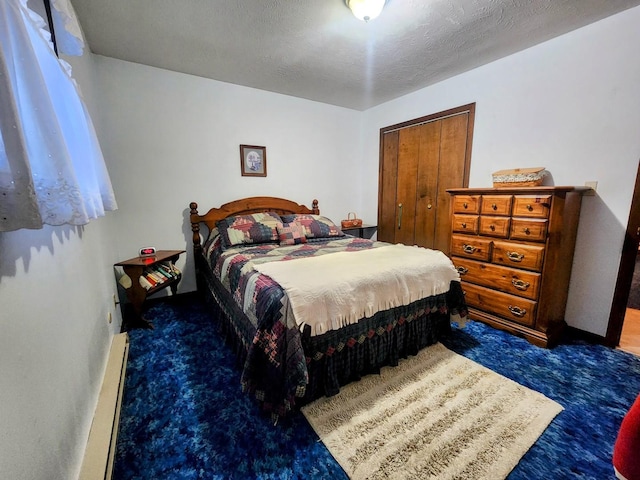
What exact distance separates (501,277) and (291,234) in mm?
1988

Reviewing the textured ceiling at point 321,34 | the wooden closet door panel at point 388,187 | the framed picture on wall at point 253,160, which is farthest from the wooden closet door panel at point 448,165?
the framed picture on wall at point 253,160

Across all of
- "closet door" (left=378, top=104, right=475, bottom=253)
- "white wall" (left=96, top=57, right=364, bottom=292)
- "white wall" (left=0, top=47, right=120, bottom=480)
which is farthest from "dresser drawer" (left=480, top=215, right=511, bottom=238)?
"white wall" (left=0, top=47, right=120, bottom=480)

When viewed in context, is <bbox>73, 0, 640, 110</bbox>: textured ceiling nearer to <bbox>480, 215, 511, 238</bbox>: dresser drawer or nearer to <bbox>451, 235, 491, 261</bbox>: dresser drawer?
<bbox>480, 215, 511, 238</bbox>: dresser drawer

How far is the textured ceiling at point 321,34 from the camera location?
1.84 m

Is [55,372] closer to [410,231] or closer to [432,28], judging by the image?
[432,28]

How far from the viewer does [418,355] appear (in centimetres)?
199

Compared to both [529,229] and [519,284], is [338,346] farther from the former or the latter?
[529,229]

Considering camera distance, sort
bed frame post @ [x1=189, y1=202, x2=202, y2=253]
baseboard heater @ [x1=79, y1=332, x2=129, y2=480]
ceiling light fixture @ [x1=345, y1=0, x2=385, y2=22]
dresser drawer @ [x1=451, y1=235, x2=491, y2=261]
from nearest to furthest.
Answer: baseboard heater @ [x1=79, y1=332, x2=129, y2=480] → ceiling light fixture @ [x1=345, y1=0, x2=385, y2=22] → dresser drawer @ [x1=451, y1=235, x2=491, y2=261] → bed frame post @ [x1=189, y1=202, x2=202, y2=253]

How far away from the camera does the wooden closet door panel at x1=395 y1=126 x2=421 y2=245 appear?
3430 millimetres

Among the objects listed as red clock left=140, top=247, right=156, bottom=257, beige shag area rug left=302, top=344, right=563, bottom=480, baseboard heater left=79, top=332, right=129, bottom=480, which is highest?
red clock left=140, top=247, right=156, bottom=257

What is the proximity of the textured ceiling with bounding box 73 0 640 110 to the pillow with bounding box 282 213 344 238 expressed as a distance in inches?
61.2

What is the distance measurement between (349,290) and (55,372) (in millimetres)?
1262

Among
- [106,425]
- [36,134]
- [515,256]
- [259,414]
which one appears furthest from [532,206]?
[106,425]

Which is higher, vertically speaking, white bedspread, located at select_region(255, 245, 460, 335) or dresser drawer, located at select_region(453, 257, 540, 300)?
white bedspread, located at select_region(255, 245, 460, 335)
